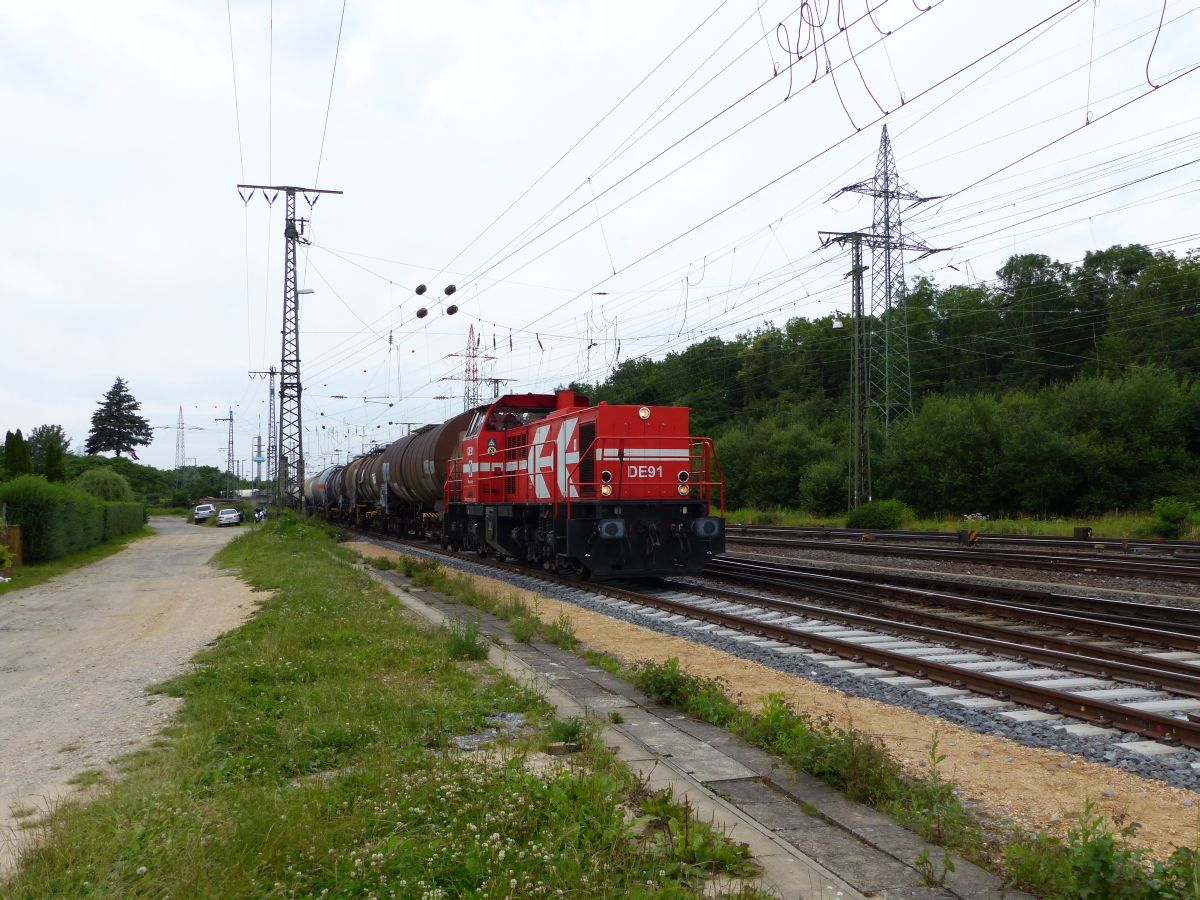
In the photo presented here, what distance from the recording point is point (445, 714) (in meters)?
6.44

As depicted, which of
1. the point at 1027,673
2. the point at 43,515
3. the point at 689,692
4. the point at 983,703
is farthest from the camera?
the point at 43,515

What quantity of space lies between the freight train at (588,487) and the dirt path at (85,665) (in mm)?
5614

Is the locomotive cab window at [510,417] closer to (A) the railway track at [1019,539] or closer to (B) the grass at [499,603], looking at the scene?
(B) the grass at [499,603]

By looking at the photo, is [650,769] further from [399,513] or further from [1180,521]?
[399,513]

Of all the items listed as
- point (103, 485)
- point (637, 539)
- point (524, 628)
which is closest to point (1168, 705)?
point (524, 628)

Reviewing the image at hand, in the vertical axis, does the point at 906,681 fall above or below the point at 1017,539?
below

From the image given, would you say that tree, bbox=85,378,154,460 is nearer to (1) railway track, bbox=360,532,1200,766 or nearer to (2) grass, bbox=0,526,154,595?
(2) grass, bbox=0,526,154,595

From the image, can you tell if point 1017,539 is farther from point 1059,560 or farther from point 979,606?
point 979,606

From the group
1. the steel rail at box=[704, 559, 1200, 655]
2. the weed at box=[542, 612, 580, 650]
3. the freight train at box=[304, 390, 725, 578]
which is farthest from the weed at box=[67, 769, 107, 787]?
the freight train at box=[304, 390, 725, 578]

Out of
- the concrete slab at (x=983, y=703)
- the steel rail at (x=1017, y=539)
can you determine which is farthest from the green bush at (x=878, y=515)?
the concrete slab at (x=983, y=703)

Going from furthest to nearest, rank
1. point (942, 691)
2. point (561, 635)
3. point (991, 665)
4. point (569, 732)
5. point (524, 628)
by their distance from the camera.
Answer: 1. point (524, 628)
2. point (561, 635)
3. point (991, 665)
4. point (942, 691)
5. point (569, 732)

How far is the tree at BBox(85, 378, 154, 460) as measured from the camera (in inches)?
4245

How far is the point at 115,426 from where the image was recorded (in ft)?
355

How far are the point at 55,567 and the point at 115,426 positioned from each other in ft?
310
